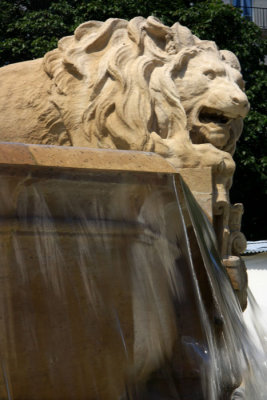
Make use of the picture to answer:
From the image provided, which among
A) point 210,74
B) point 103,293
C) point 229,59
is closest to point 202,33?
point 229,59

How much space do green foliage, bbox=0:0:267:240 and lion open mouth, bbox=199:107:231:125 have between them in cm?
733

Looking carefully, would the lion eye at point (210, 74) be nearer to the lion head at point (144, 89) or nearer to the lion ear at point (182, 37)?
the lion head at point (144, 89)

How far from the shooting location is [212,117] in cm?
479

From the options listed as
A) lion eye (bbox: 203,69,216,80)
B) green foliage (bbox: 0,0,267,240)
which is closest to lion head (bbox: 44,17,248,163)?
lion eye (bbox: 203,69,216,80)

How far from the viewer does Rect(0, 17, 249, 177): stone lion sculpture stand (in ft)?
15.0

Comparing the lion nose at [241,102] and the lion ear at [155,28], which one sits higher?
the lion ear at [155,28]

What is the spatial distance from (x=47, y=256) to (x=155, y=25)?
2.38 m

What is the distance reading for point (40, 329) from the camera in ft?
9.31

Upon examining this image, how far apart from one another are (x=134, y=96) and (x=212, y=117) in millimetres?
529

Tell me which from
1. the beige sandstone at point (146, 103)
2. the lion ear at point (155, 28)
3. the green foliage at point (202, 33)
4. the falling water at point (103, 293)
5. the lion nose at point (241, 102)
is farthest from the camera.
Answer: the green foliage at point (202, 33)

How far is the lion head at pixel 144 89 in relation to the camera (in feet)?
15.0

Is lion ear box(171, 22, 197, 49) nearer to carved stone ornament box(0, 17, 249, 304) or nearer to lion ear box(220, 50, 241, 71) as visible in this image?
carved stone ornament box(0, 17, 249, 304)

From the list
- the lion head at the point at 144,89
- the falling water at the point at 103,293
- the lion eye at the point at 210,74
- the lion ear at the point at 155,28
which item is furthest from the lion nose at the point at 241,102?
the falling water at the point at 103,293

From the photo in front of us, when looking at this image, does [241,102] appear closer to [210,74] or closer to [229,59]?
[210,74]
